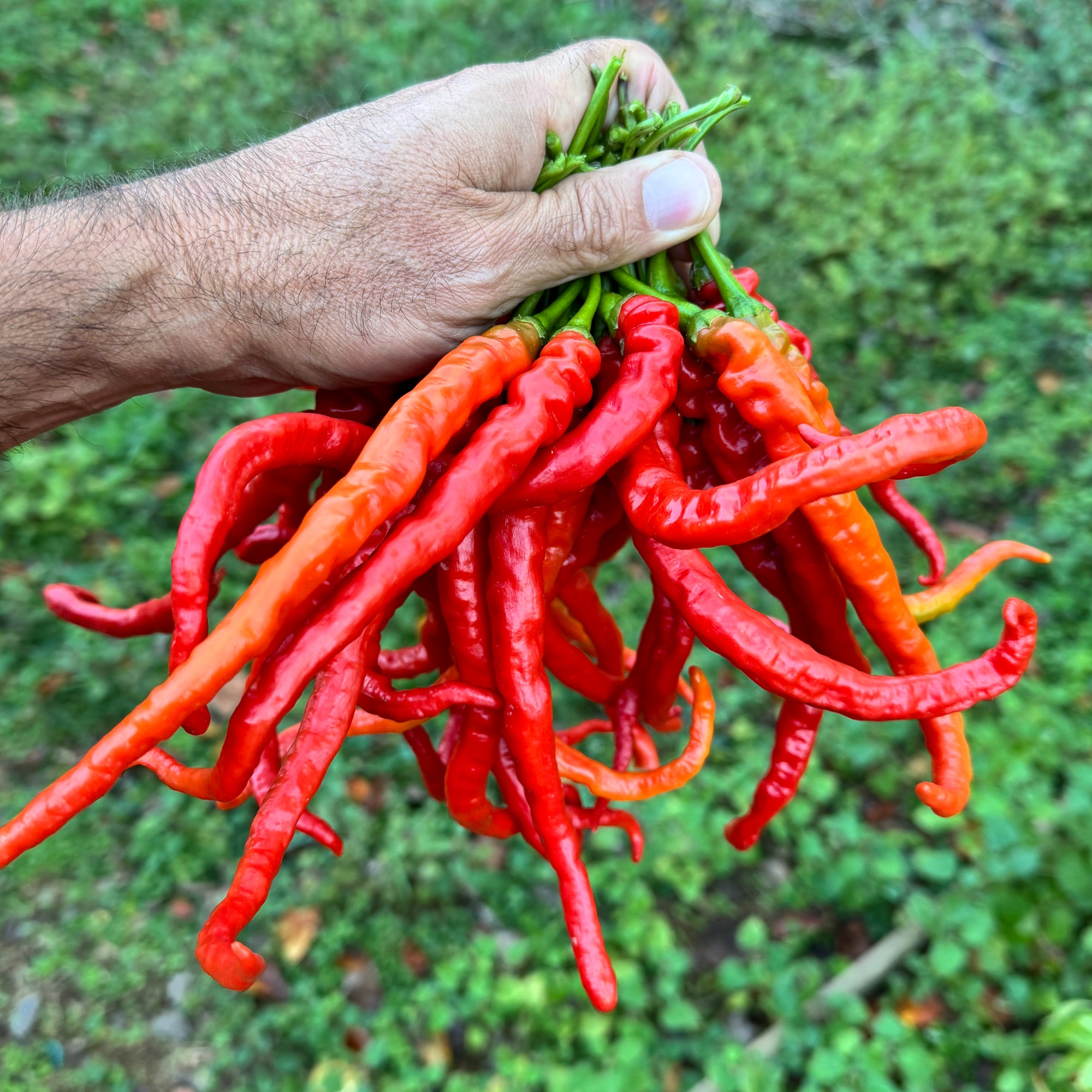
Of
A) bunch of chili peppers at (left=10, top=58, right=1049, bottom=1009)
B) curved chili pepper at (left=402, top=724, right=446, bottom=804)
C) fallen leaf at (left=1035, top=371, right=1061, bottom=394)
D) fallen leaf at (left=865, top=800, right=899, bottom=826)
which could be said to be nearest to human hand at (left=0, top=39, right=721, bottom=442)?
bunch of chili peppers at (left=10, top=58, right=1049, bottom=1009)

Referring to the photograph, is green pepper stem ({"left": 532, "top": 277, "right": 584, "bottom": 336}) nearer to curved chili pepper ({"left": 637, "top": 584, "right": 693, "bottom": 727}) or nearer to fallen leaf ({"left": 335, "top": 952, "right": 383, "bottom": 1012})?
curved chili pepper ({"left": 637, "top": 584, "right": 693, "bottom": 727})

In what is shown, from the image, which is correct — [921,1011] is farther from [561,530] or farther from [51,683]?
[51,683]

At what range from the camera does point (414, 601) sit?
361cm

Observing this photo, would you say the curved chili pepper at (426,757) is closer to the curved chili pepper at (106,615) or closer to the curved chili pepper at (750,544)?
the curved chili pepper at (106,615)

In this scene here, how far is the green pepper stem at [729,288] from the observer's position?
5.13 ft

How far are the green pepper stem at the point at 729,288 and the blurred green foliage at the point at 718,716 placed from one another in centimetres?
222

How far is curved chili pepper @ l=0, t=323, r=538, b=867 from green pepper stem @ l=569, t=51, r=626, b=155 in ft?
2.92

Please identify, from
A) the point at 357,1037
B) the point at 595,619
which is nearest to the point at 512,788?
the point at 595,619

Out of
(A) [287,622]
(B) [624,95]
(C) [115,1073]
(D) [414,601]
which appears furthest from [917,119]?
(C) [115,1073]

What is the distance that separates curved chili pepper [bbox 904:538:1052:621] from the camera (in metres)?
1.70

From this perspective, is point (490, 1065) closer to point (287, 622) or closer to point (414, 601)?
point (414, 601)

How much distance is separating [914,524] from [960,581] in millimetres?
228

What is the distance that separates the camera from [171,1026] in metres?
3.02

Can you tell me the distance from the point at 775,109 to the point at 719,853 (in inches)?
159
